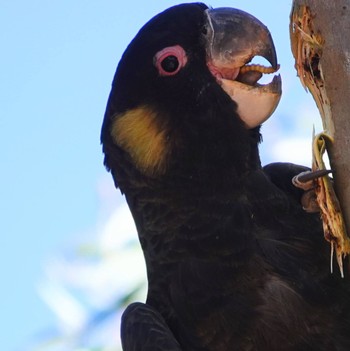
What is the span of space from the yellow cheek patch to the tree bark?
130 centimetres

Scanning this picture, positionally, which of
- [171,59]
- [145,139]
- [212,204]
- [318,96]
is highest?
[171,59]

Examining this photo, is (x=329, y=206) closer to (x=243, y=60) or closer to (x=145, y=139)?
(x=243, y=60)

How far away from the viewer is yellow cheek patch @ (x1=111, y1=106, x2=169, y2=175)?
3561 millimetres

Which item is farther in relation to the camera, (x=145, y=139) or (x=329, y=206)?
(x=145, y=139)

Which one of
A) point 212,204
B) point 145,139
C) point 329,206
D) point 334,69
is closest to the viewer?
point 334,69

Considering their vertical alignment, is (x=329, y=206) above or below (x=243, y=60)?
below

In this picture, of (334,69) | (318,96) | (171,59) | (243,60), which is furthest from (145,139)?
(334,69)

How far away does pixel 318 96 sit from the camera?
2410mm

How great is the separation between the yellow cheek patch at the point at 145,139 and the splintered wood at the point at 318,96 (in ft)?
3.85

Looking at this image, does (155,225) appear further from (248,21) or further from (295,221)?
(248,21)

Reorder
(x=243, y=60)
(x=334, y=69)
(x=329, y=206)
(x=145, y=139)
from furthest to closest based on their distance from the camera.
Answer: (x=145, y=139), (x=243, y=60), (x=329, y=206), (x=334, y=69)

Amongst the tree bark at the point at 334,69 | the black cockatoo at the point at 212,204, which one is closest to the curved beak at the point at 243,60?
the black cockatoo at the point at 212,204

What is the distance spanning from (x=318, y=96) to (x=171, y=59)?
1243 millimetres

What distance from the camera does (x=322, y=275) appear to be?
129 inches
